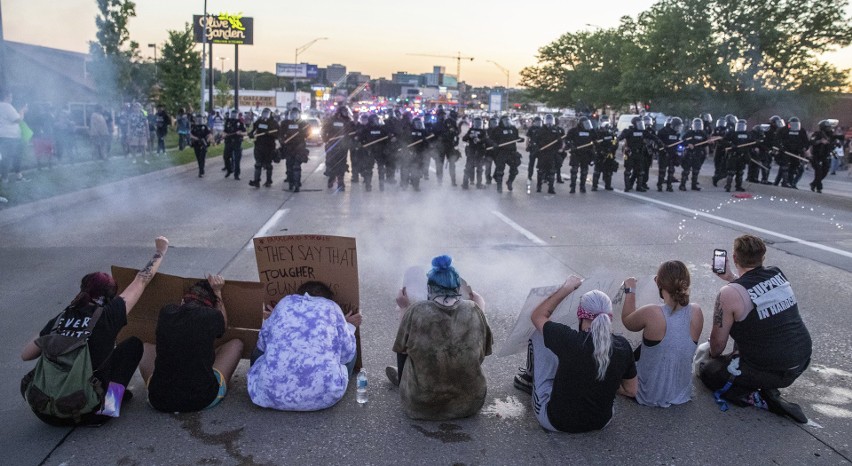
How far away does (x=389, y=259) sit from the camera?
9234mm

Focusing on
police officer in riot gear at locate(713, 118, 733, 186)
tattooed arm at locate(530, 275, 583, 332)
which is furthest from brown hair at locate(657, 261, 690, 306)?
police officer in riot gear at locate(713, 118, 733, 186)

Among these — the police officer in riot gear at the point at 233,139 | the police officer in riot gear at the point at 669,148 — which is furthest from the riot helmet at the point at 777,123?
the police officer in riot gear at the point at 233,139

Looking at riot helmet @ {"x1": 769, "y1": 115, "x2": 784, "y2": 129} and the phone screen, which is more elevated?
riot helmet @ {"x1": 769, "y1": 115, "x2": 784, "y2": 129}

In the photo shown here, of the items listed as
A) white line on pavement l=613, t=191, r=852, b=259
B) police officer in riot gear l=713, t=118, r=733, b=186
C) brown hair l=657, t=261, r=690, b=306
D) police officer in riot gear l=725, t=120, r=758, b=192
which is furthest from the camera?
police officer in riot gear l=713, t=118, r=733, b=186

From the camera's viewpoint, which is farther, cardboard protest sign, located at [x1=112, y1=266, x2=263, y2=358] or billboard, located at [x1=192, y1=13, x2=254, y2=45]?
billboard, located at [x1=192, y1=13, x2=254, y2=45]

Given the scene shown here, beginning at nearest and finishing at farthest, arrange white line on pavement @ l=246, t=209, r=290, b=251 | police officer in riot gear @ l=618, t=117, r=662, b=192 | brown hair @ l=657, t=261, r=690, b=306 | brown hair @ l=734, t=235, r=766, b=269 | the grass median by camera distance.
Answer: brown hair @ l=657, t=261, r=690, b=306 → brown hair @ l=734, t=235, r=766, b=269 → white line on pavement @ l=246, t=209, r=290, b=251 → the grass median → police officer in riot gear @ l=618, t=117, r=662, b=192

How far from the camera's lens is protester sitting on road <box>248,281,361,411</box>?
4.40 meters

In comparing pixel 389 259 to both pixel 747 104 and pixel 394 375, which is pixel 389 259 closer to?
pixel 394 375

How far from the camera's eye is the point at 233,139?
60.7 ft

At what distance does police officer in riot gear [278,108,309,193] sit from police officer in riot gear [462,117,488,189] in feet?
13.3

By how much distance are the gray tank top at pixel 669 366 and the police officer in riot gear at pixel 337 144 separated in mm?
12970

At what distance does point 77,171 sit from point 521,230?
41.2 feet

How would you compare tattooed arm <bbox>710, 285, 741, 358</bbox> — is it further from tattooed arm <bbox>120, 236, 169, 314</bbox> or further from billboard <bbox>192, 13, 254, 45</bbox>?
billboard <bbox>192, 13, 254, 45</bbox>

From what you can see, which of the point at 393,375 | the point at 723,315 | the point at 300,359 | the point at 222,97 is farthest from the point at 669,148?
the point at 222,97
